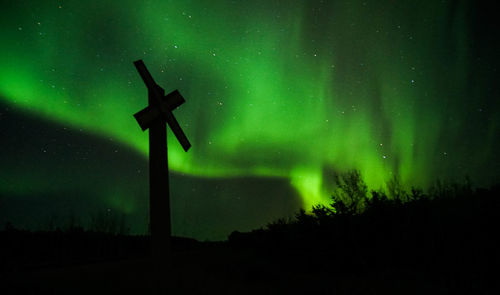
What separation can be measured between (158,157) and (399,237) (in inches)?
263

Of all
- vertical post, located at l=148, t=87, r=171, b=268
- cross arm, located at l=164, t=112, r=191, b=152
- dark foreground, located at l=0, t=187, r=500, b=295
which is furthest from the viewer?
cross arm, located at l=164, t=112, r=191, b=152

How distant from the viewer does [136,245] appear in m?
15.4

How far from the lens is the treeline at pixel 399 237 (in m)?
7.14

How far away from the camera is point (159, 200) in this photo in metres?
6.55

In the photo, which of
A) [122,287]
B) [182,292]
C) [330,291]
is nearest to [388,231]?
[330,291]

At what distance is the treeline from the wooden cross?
4452mm

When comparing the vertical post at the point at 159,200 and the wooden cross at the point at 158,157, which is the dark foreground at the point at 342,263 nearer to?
the vertical post at the point at 159,200

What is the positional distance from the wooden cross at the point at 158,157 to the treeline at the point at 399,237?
Result: 4.45 meters

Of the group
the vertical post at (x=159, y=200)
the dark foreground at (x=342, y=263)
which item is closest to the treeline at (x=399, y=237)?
the dark foreground at (x=342, y=263)

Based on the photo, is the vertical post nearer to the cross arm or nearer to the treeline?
the cross arm

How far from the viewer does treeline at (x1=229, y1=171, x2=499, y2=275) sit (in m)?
7.14

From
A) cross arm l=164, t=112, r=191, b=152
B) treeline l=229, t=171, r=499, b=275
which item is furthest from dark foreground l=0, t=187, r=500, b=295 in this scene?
cross arm l=164, t=112, r=191, b=152

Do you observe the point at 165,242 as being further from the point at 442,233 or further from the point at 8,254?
the point at 8,254

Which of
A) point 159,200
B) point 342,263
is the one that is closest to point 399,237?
point 342,263
